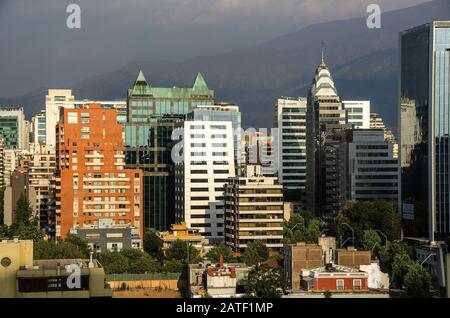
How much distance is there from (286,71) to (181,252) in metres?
54.7

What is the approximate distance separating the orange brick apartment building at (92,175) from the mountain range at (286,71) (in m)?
31.9

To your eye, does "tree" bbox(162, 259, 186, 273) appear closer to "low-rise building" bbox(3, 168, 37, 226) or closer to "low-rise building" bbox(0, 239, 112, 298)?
"low-rise building" bbox(3, 168, 37, 226)

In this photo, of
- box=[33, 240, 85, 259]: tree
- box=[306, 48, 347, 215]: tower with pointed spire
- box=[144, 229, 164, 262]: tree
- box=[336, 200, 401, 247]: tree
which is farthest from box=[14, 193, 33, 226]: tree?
box=[306, 48, 347, 215]: tower with pointed spire

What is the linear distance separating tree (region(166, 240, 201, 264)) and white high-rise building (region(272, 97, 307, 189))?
2492 centimetres

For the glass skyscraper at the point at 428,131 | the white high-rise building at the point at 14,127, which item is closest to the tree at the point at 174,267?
the glass skyscraper at the point at 428,131

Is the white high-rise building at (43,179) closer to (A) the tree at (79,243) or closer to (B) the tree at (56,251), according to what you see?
(A) the tree at (79,243)

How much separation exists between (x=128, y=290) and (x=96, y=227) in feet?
24.6

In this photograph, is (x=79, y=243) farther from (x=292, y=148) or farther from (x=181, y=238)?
(x=292, y=148)

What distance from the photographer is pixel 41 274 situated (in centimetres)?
2198

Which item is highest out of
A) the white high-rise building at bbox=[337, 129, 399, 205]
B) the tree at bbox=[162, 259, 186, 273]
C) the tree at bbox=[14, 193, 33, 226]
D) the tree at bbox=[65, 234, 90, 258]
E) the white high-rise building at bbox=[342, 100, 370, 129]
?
the white high-rise building at bbox=[342, 100, 370, 129]

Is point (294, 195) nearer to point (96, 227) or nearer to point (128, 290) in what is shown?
point (96, 227)

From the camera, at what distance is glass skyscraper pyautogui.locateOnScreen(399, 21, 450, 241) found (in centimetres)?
4519
